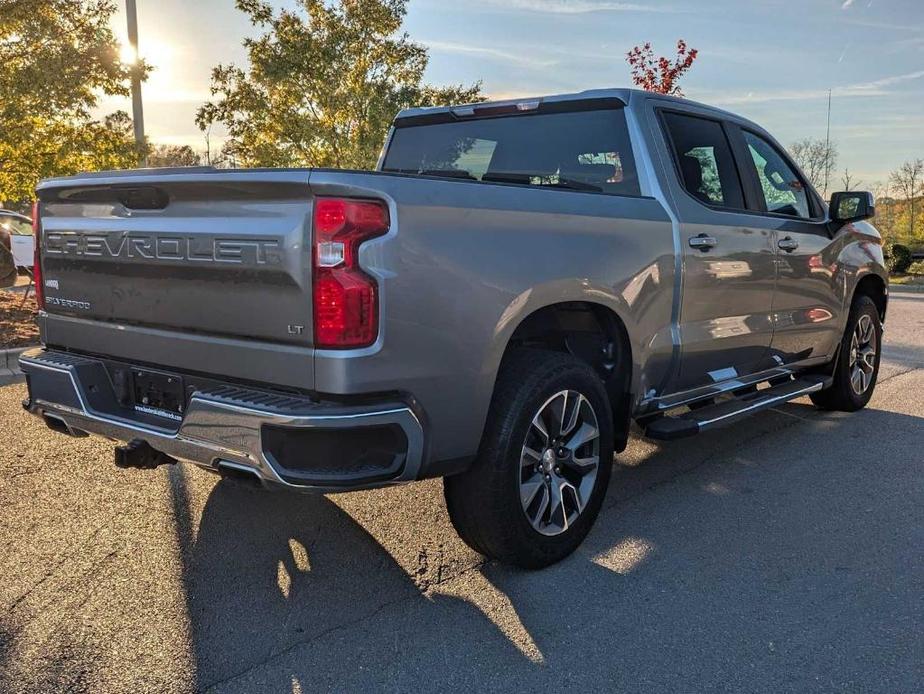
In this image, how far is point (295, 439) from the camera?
2557mm

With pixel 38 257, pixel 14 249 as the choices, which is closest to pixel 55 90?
pixel 14 249

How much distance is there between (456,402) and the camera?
2.84 meters

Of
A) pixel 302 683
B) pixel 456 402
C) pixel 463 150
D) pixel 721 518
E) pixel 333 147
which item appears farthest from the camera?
pixel 333 147

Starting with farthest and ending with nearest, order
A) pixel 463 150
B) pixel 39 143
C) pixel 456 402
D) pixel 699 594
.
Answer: pixel 39 143 → pixel 463 150 → pixel 699 594 → pixel 456 402

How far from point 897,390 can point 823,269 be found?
2.32m

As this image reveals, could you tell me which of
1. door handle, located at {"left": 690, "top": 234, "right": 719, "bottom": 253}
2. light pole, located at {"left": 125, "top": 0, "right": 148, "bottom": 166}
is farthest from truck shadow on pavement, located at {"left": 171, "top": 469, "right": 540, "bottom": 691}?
light pole, located at {"left": 125, "top": 0, "right": 148, "bottom": 166}

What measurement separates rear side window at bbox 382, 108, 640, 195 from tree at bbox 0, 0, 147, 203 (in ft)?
20.2

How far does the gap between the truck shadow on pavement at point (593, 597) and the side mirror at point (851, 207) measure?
180 centimetres

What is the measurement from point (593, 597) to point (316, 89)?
11893mm

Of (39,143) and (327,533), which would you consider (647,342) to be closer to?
(327,533)

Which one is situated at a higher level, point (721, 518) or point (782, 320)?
point (782, 320)

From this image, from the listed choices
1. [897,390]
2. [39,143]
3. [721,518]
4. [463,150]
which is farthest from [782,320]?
[39,143]

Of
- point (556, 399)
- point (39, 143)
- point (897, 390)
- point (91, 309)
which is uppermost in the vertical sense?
point (39, 143)

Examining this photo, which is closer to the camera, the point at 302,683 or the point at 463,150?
A: the point at 302,683
